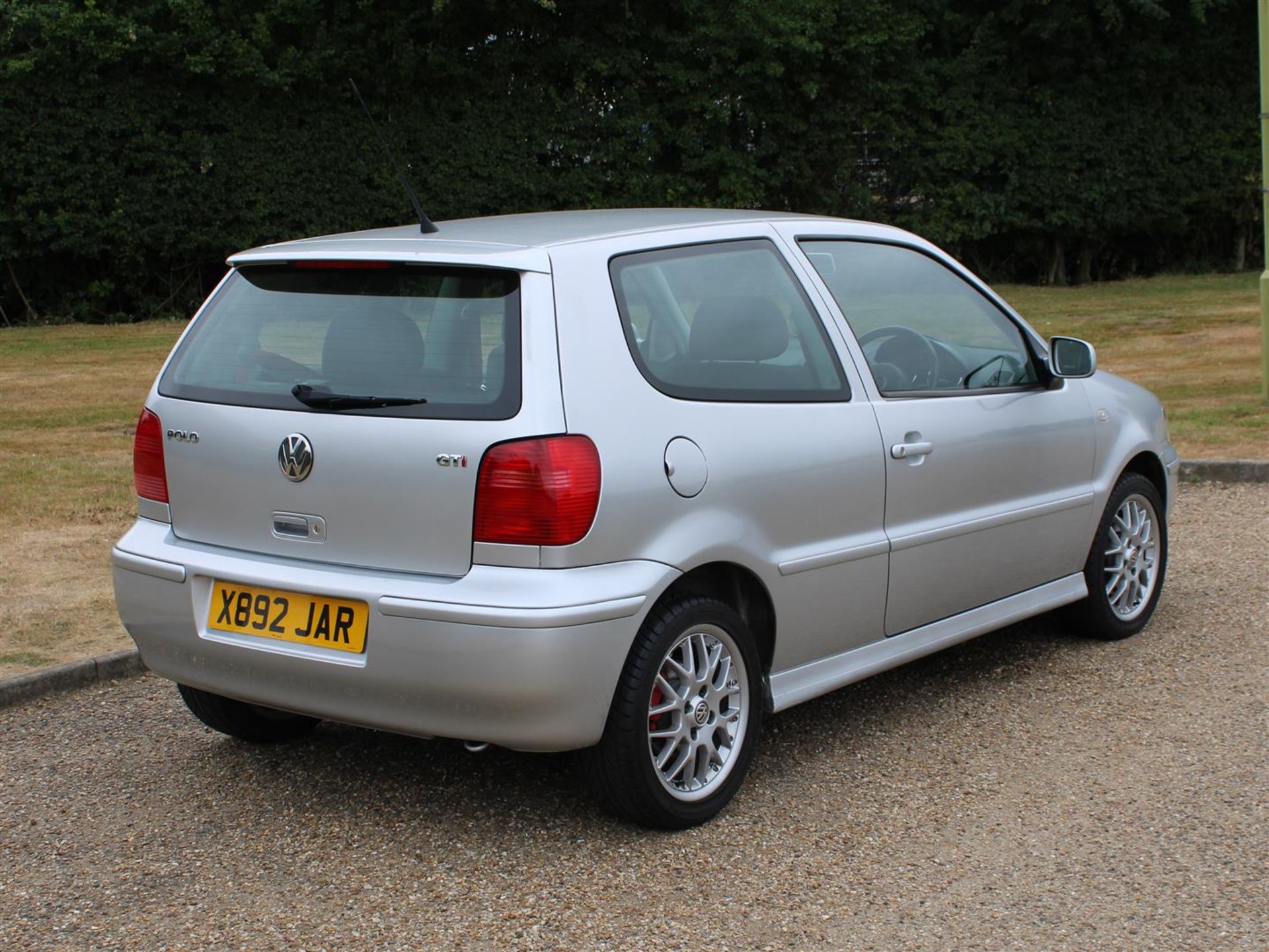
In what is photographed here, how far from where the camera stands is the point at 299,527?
4.07 m

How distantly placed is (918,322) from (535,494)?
76.9 inches

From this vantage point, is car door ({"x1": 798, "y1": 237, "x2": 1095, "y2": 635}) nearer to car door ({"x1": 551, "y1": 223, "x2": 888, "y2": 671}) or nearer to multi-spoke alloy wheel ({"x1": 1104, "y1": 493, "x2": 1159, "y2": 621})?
car door ({"x1": 551, "y1": 223, "x2": 888, "y2": 671})

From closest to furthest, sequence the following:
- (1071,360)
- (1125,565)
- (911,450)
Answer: (911,450) < (1071,360) < (1125,565)

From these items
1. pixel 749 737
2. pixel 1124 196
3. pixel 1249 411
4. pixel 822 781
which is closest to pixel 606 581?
pixel 749 737

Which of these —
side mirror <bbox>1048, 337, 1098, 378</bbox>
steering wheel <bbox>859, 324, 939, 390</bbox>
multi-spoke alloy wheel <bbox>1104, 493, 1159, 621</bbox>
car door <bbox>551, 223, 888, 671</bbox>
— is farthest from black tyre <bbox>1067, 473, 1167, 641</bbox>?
car door <bbox>551, 223, 888, 671</bbox>

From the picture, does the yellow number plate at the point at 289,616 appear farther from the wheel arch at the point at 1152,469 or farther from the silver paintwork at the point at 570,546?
the wheel arch at the point at 1152,469

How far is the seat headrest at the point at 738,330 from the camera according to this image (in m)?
4.39

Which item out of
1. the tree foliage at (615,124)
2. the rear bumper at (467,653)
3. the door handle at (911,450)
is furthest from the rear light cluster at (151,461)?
the tree foliage at (615,124)

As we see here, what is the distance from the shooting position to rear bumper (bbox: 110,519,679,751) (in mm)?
3746

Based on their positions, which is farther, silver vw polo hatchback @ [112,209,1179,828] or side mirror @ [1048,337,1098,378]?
side mirror @ [1048,337,1098,378]

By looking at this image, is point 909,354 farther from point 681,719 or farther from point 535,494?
point 535,494

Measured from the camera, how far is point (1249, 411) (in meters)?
11.5

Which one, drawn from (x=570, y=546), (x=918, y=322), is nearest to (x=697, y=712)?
(x=570, y=546)

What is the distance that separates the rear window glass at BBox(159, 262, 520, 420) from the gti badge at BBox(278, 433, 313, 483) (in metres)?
0.10
